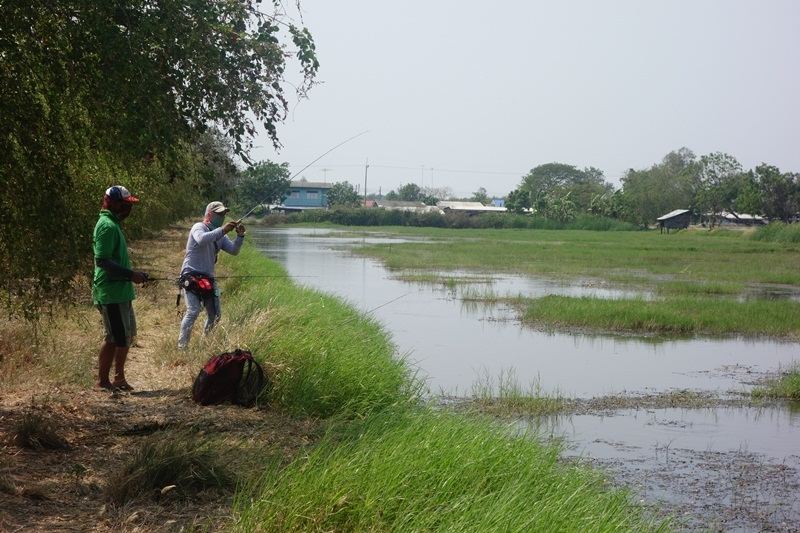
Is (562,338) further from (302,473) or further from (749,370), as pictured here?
(302,473)

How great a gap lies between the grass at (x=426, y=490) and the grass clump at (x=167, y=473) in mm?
275

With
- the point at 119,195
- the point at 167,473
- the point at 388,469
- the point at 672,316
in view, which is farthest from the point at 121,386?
the point at 672,316

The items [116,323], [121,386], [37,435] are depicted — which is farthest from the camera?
[121,386]

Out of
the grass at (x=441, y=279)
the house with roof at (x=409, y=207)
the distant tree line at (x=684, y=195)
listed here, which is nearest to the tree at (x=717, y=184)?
the distant tree line at (x=684, y=195)

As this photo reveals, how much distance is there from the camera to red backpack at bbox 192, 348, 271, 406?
7.38 metres

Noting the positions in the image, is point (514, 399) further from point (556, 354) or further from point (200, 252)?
point (556, 354)

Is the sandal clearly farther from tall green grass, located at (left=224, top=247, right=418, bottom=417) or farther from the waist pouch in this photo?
the waist pouch

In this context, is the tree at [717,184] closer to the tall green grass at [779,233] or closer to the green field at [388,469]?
the tall green grass at [779,233]

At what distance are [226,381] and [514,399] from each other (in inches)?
178

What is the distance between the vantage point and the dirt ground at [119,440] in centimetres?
479

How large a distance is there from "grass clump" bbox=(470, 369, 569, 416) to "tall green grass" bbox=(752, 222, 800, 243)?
148 ft

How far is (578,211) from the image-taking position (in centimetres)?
10456

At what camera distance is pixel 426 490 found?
16.7 feet

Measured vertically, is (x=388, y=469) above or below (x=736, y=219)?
below
